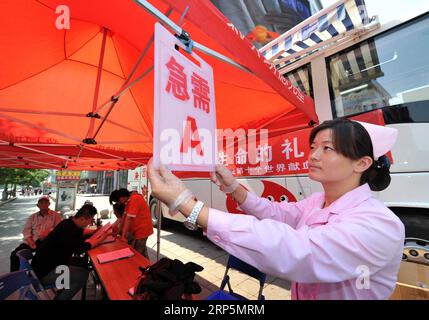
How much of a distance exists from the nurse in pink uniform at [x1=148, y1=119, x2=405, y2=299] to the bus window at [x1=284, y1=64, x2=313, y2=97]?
2.66 m

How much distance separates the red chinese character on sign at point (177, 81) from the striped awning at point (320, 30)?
286cm

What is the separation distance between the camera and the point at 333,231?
2.32 ft

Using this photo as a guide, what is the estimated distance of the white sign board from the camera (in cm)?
77

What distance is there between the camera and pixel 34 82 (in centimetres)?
228

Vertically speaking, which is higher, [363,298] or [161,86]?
[161,86]

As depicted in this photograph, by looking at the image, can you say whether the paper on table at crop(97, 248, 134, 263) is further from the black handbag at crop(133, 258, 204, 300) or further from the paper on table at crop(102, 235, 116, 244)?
the black handbag at crop(133, 258, 204, 300)

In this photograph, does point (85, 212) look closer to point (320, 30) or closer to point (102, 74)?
point (102, 74)

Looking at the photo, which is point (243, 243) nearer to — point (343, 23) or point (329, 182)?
point (329, 182)

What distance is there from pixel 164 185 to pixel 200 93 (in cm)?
54

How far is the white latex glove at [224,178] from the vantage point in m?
1.20

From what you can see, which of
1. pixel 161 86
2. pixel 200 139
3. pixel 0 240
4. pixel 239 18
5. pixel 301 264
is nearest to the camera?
pixel 301 264

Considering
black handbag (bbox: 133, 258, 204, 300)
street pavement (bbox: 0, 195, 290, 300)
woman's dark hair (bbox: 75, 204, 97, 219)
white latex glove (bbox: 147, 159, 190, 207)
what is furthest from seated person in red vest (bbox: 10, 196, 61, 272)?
white latex glove (bbox: 147, 159, 190, 207)

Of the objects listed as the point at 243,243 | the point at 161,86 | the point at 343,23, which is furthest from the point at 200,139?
the point at 343,23

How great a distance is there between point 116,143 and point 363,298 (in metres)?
3.76
